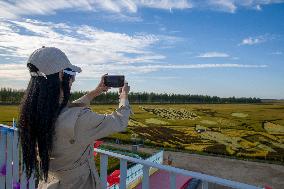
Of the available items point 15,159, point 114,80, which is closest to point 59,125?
point 114,80

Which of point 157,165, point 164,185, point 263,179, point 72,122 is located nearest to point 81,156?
point 72,122

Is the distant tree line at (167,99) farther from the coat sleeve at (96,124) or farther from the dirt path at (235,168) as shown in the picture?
the coat sleeve at (96,124)

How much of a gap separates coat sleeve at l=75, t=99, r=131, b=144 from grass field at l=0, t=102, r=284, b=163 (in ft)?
91.0

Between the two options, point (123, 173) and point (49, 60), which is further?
point (123, 173)

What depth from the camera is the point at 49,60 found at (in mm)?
1725

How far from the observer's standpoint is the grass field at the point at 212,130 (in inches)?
1441

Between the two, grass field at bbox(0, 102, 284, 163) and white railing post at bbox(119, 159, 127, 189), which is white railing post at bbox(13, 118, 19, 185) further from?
grass field at bbox(0, 102, 284, 163)

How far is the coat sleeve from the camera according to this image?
164 centimetres

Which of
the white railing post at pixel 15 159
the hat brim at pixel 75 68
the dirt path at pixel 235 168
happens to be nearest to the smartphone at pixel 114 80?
the hat brim at pixel 75 68

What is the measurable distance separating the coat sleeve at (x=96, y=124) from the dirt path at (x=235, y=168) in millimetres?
24704

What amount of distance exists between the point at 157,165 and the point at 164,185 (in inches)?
730

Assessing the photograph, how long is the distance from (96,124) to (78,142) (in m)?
0.15

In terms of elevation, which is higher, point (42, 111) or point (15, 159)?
point (42, 111)

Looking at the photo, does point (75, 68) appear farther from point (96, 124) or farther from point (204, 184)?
point (204, 184)
